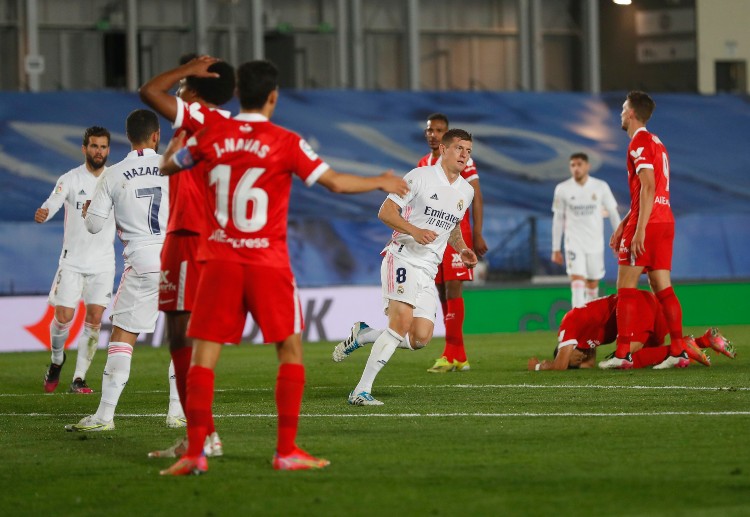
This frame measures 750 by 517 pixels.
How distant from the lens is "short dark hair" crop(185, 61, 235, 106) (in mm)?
7008

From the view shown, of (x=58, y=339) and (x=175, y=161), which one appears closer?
(x=175, y=161)

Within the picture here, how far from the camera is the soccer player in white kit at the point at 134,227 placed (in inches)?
331

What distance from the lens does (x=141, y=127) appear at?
8.46 m

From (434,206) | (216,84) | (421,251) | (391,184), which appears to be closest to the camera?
(391,184)

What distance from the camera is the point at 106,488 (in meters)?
5.91

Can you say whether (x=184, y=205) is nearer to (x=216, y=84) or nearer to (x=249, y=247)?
(x=216, y=84)

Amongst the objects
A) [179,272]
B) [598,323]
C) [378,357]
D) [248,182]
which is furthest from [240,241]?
[598,323]

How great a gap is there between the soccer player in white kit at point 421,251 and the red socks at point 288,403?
3026 mm

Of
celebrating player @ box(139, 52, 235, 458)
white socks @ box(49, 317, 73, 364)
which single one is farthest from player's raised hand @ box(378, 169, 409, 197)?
white socks @ box(49, 317, 73, 364)

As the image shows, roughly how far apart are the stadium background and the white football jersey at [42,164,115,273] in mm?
8799

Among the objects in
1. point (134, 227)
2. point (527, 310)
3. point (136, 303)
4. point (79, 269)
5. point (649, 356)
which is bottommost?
point (527, 310)

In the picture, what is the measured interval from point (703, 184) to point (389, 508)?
2487cm

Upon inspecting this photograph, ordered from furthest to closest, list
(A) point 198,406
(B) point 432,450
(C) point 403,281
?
(C) point 403,281 → (B) point 432,450 → (A) point 198,406

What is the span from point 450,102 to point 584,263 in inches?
448
